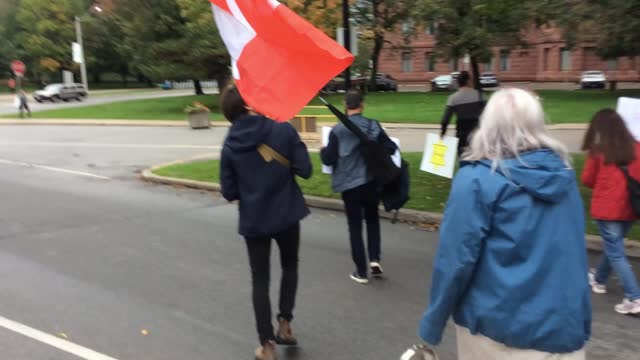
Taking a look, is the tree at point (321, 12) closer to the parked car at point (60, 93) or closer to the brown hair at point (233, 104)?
the parked car at point (60, 93)

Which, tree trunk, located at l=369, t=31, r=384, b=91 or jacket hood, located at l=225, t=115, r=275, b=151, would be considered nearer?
jacket hood, located at l=225, t=115, r=275, b=151

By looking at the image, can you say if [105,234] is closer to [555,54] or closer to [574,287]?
[574,287]

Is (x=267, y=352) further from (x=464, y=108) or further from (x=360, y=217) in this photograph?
(x=464, y=108)

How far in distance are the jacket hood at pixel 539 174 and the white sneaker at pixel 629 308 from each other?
3.28 metres

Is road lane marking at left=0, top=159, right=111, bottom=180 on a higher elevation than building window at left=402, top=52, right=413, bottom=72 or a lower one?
lower

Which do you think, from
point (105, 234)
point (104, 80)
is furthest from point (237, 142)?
point (104, 80)

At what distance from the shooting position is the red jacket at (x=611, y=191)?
495cm

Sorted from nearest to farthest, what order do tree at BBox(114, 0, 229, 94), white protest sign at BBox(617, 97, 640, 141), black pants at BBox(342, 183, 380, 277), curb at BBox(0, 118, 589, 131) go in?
white protest sign at BBox(617, 97, 640, 141)
black pants at BBox(342, 183, 380, 277)
curb at BBox(0, 118, 589, 131)
tree at BBox(114, 0, 229, 94)

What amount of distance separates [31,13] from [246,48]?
7314 centimetres

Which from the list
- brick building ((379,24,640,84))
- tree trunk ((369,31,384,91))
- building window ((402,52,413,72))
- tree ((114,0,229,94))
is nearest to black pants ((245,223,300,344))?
tree ((114,0,229,94))

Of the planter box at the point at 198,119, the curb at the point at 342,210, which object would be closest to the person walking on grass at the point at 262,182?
the curb at the point at 342,210

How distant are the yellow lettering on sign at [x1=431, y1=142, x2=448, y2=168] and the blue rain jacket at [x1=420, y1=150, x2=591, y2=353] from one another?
6.21 metres

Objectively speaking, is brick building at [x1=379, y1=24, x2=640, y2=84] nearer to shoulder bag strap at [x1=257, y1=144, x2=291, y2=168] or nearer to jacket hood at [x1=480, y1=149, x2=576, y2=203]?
shoulder bag strap at [x1=257, y1=144, x2=291, y2=168]

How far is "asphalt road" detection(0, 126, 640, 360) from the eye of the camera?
176 inches
